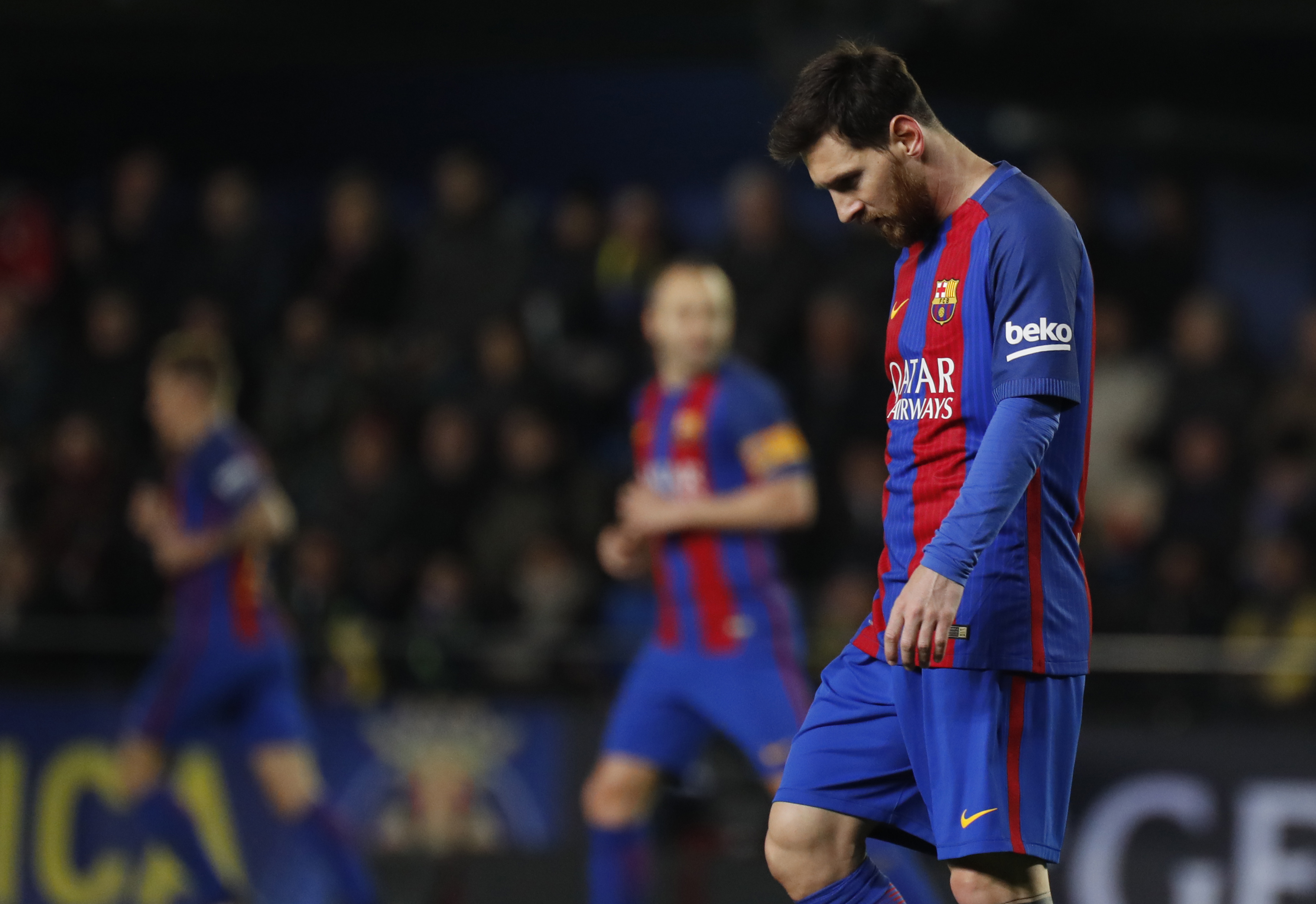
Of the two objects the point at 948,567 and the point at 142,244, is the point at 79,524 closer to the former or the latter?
the point at 142,244

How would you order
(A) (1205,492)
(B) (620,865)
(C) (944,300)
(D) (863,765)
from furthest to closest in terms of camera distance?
(A) (1205,492)
(B) (620,865)
(D) (863,765)
(C) (944,300)

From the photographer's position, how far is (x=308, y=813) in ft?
22.2

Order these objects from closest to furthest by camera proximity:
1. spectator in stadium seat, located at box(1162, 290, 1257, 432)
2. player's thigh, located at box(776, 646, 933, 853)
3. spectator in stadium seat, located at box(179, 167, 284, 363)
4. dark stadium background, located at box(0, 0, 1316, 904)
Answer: player's thigh, located at box(776, 646, 933, 853) → dark stadium background, located at box(0, 0, 1316, 904) → spectator in stadium seat, located at box(1162, 290, 1257, 432) → spectator in stadium seat, located at box(179, 167, 284, 363)

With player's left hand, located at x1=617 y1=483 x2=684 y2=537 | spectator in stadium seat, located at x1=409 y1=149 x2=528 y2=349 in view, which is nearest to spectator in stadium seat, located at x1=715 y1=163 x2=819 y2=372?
spectator in stadium seat, located at x1=409 y1=149 x2=528 y2=349

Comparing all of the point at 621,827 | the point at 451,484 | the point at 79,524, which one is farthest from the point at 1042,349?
the point at 79,524

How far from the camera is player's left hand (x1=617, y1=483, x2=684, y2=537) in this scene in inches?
215

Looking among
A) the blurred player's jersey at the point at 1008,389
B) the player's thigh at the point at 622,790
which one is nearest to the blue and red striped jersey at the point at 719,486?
the player's thigh at the point at 622,790

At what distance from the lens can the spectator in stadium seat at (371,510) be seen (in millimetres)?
8844

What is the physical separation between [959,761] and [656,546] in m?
2.65

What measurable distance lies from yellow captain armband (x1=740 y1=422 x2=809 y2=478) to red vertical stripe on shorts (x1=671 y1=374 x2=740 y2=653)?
0.15 metres

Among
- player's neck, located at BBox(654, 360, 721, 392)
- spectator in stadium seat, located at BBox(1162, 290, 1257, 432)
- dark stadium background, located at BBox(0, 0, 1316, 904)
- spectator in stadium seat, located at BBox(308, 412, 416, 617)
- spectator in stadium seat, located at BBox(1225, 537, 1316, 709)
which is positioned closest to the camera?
player's neck, located at BBox(654, 360, 721, 392)

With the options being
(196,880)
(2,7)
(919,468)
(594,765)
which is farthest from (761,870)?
(2,7)

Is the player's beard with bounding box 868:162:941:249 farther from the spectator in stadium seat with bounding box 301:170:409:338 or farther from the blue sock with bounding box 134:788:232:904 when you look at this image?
the spectator in stadium seat with bounding box 301:170:409:338

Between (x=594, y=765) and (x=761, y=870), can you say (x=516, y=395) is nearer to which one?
(x=594, y=765)
